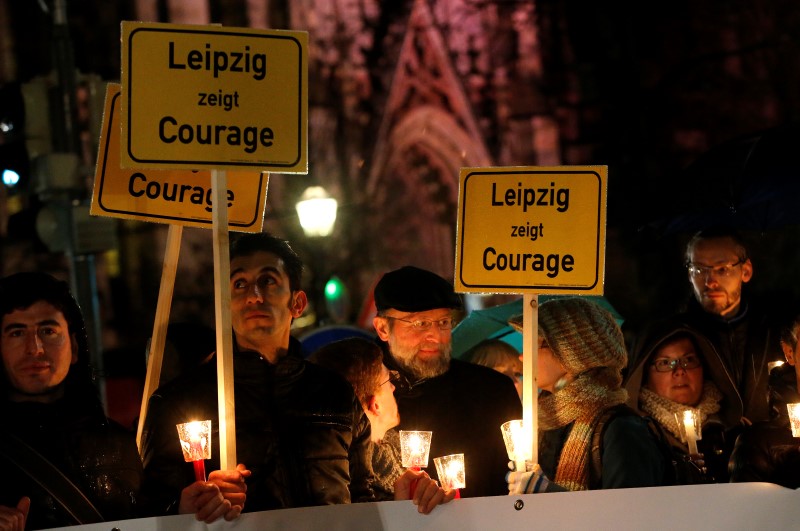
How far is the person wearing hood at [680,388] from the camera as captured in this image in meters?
5.97

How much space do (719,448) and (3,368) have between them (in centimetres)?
299

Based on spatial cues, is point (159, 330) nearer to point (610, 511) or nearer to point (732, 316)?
point (610, 511)

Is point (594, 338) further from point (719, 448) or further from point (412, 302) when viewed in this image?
Answer: point (719, 448)

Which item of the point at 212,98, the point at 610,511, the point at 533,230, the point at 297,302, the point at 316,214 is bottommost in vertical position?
the point at 610,511

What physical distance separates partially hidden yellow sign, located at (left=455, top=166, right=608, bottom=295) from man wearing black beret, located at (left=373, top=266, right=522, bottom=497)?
45 cm

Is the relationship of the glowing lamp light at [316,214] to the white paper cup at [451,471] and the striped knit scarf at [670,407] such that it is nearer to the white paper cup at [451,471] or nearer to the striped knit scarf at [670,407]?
the striped knit scarf at [670,407]

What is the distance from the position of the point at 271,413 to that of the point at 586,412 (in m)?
1.11

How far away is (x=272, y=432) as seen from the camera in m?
4.91

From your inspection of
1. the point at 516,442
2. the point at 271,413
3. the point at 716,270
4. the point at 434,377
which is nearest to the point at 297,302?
the point at 271,413

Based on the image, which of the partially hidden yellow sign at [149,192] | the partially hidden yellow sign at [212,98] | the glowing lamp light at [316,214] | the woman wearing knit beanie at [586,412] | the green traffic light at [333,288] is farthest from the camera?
the green traffic light at [333,288]

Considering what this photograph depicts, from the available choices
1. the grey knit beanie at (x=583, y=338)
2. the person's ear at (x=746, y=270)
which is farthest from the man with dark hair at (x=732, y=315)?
the grey knit beanie at (x=583, y=338)

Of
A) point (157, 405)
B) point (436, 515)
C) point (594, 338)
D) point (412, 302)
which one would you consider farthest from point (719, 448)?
point (157, 405)

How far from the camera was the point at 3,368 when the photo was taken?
4594 mm

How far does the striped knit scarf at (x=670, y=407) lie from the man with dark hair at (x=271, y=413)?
52.7 inches
